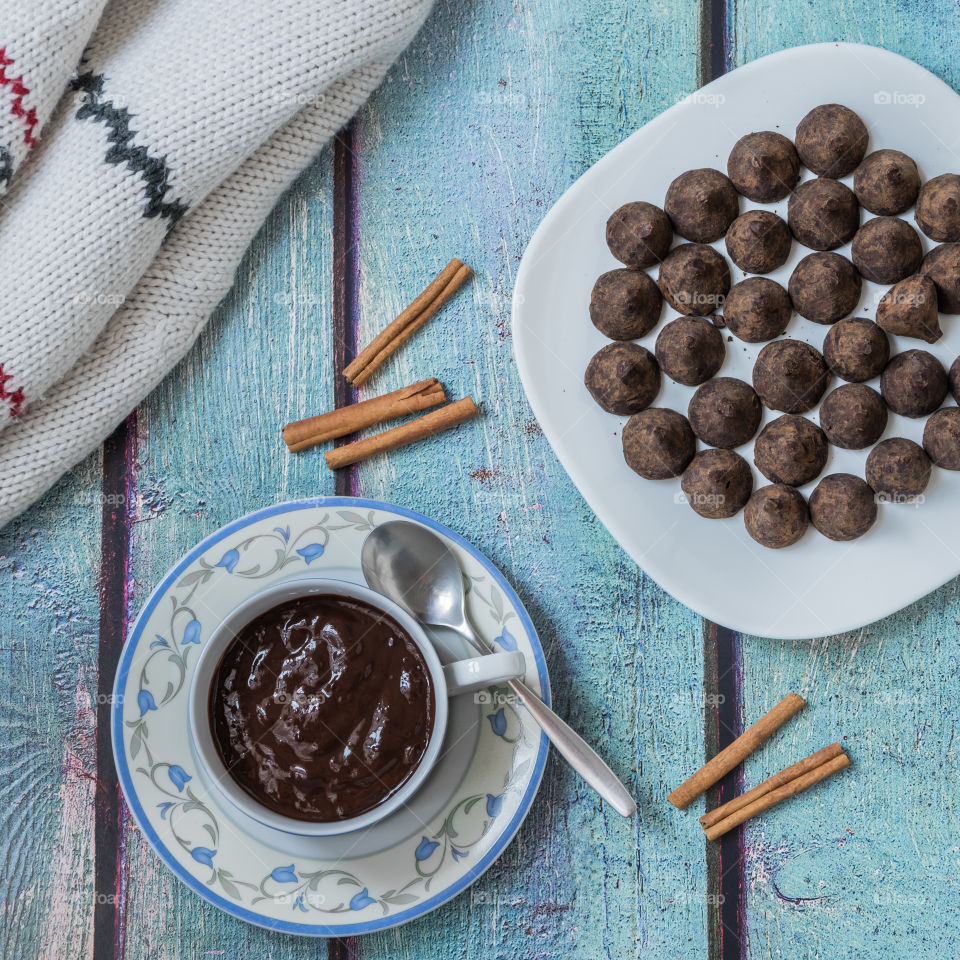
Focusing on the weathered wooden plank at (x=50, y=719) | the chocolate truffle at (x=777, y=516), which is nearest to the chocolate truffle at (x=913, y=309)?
the chocolate truffle at (x=777, y=516)

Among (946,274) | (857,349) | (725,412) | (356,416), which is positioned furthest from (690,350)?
(356,416)

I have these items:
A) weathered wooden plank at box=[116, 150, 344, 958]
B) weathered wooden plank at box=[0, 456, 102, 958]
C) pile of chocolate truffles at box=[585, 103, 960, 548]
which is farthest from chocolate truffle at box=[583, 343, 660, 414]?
weathered wooden plank at box=[0, 456, 102, 958]

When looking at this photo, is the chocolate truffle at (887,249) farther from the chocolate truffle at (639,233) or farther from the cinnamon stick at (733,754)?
the cinnamon stick at (733,754)

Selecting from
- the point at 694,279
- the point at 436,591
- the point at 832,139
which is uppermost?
the point at 832,139

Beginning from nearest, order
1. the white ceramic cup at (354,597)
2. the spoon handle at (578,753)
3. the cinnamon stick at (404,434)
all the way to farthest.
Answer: the white ceramic cup at (354,597) → the spoon handle at (578,753) → the cinnamon stick at (404,434)

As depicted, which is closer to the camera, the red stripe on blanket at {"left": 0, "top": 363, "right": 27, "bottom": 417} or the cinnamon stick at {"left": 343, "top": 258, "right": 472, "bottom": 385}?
the red stripe on blanket at {"left": 0, "top": 363, "right": 27, "bottom": 417}

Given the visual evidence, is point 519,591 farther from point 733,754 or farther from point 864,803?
point 864,803

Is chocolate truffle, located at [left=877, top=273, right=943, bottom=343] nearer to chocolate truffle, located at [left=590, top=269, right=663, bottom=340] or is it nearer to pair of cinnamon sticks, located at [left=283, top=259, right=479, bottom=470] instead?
chocolate truffle, located at [left=590, top=269, right=663, bottom=340]
